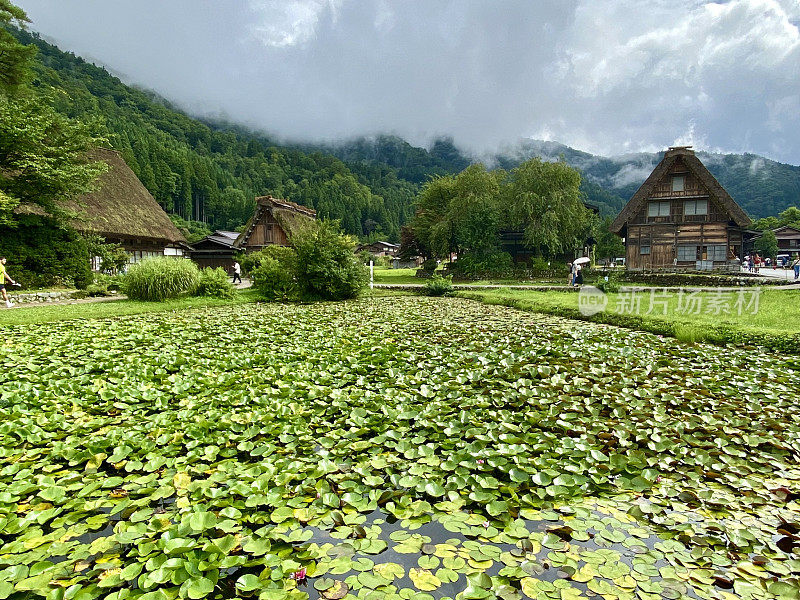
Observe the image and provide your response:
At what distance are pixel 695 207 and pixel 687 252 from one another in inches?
105

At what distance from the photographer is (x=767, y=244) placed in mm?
40219

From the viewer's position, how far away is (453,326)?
911 cm

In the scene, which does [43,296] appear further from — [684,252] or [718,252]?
[718,252]

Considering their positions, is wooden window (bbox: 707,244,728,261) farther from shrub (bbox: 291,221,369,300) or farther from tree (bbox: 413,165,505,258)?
shrub (bbox: 291,221,369,300)

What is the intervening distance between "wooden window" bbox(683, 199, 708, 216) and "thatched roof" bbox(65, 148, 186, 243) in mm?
30232

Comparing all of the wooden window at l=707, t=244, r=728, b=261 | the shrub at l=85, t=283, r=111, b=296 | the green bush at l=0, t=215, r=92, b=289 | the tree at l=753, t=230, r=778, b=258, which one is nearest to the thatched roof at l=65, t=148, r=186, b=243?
the green bush at l=0, t=215, r=92, b=289

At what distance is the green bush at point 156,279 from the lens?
44.5ft

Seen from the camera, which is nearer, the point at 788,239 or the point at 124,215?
the point at 124,215

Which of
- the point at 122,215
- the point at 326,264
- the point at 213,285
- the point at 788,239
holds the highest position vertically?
the point at 122,215

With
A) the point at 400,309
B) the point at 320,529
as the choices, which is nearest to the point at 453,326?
the point at 400,309

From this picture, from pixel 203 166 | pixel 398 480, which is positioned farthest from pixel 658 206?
pixel 203 166

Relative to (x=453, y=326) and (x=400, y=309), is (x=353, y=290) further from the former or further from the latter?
(x=453, y=326)

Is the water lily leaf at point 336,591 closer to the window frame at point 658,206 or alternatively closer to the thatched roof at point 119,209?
the thatched roof at point 119,209

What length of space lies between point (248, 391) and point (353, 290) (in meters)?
11.4
